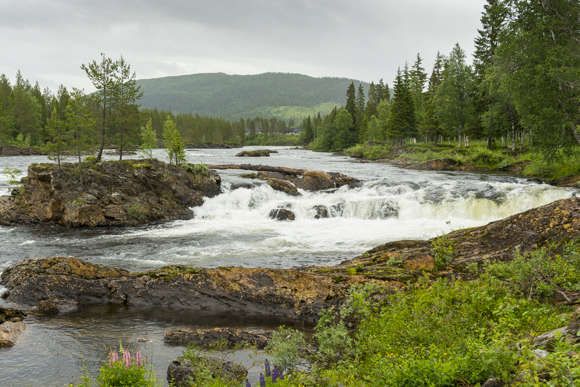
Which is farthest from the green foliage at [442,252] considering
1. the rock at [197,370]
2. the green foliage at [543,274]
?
the rock at [197,370]

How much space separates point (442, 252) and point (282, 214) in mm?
13820

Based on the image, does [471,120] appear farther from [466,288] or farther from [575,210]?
[466,288]

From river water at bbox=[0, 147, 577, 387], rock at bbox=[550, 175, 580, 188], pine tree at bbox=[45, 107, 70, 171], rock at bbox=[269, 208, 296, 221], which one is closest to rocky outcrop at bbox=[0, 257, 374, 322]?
river water at bbox=[0, 147, 577, 387]

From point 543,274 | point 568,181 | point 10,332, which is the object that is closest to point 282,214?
point 10,332

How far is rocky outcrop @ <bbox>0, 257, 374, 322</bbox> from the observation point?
866 cm

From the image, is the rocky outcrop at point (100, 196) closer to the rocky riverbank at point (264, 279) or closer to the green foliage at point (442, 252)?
the rocky riverbank at point (264, 279)

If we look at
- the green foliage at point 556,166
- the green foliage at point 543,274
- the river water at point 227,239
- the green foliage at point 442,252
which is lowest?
the river water at point 227,239

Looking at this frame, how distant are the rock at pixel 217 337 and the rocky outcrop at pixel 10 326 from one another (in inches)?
118

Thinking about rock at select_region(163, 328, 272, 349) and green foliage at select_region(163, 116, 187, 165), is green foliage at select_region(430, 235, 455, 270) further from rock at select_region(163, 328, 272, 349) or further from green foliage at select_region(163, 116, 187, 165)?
green foliage at select_region(163, 116, 187, 165)

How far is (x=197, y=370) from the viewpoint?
18.0ft

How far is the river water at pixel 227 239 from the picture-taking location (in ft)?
23.4

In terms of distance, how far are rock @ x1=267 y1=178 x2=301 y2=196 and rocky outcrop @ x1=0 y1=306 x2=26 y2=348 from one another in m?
19.2

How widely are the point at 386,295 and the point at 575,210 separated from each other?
5.14 metres

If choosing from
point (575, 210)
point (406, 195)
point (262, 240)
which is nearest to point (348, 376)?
point (575, 210)
